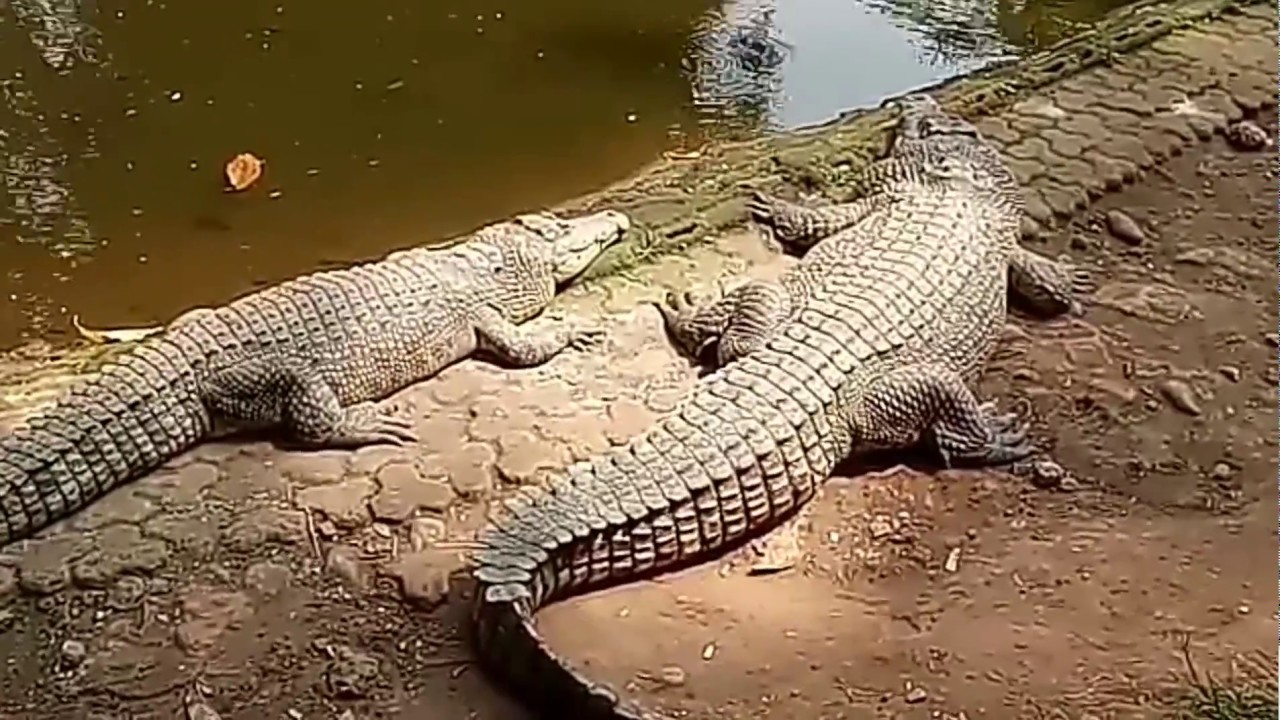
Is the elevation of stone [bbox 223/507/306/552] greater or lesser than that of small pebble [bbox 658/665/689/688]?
greater

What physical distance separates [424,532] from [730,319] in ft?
3.52

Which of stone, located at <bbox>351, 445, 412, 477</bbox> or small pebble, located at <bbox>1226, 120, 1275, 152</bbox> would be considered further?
small pebble, located at <bbox>1226, 120, 1275, 152</bbox>

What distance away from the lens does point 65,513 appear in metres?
3.38

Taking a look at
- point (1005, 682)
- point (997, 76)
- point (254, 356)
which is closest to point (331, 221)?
point (254, 356)

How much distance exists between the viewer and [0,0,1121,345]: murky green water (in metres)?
4.86

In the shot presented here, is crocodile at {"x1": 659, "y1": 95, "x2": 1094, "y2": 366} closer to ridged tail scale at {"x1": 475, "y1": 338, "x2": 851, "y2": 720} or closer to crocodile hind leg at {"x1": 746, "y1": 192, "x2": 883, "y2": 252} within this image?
crocodile hind leg at {"x1": 746, "y1": 192, "x2": 883, "y2": 252}

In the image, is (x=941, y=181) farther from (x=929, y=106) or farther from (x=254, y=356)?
(x=254, y=356)

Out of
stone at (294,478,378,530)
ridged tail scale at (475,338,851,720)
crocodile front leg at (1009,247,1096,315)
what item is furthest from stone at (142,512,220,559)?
crocodile front leg at (1009,247,1096,315)

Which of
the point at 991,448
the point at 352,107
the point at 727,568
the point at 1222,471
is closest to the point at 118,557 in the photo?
the point at 727,568

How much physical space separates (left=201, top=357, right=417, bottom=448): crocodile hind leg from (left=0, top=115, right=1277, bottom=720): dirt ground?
136 mm

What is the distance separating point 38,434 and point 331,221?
1.73m

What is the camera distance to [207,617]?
3.12 meters

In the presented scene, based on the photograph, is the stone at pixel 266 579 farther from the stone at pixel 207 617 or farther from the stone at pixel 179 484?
the stone at pixel 179 484

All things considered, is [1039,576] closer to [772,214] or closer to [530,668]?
[530,668]
